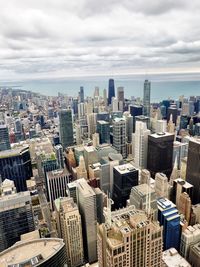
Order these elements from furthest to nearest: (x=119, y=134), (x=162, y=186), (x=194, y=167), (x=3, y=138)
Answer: (x=119, y=134)
(x=3, y=138)
(x=194, y=167)
(x=162, y=186)

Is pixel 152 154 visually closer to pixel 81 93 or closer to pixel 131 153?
pixel 131 153

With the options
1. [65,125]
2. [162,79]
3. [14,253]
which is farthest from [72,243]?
[162,79]

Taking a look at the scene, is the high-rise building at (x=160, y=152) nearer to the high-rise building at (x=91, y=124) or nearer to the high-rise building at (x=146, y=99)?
the high-rise building at (x=91, y=124)

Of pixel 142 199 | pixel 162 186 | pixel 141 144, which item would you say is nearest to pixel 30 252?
pixel 142 199

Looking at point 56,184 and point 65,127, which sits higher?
point 65,127

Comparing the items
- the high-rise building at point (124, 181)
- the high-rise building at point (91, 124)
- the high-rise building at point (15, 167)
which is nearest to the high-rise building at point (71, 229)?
the high-rise building at point (124, 181)

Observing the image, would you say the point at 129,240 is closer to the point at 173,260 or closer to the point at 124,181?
the point at 173,260
